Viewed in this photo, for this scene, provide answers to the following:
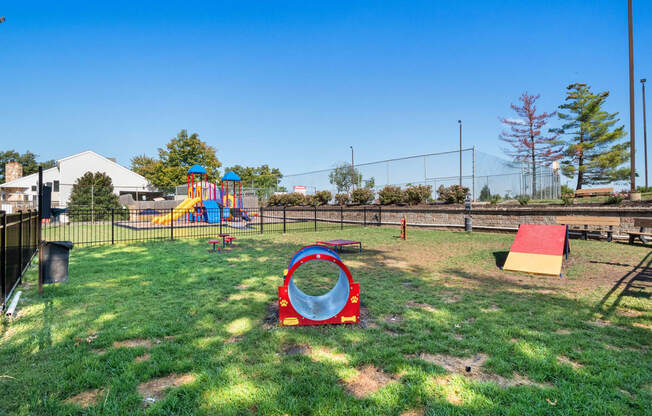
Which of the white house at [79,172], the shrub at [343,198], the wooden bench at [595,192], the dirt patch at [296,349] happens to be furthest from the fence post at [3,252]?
the white house at [79,172]

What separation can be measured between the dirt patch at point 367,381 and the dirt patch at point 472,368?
0.50 metres

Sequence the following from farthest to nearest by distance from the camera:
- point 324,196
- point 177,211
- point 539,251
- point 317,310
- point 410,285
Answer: point 324,196 → point 177,211 → point 539,251 → point 410,285 → point 317,310

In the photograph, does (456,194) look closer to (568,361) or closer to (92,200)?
(568,361)

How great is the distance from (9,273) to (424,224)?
58.5 feet

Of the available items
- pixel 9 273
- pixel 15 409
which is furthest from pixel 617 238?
pixel 9 273

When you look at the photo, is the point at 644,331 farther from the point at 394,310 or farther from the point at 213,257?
the point at 213,257

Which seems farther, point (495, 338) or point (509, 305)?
point (509, 305)

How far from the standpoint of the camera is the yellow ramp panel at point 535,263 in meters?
7.41

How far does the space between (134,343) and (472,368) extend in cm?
383

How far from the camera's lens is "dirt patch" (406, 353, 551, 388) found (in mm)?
2885

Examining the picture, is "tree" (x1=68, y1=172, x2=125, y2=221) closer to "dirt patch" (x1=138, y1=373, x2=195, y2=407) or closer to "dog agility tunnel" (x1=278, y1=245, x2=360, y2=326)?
"dog agility tunnel" (x1=278, y1=245, x2=360, y2=326)

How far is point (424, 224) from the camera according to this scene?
19016mm

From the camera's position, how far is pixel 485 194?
2059 centimetres

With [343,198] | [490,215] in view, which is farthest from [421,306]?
[343,198]
